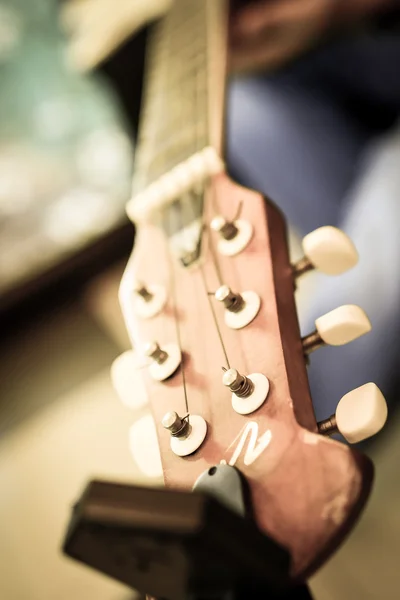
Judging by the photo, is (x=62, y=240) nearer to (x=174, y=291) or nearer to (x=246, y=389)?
(x=174, y=291)

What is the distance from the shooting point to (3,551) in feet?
3.40

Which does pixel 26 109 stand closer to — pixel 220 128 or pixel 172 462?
pixel 220 128

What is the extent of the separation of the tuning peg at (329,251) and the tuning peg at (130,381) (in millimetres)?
194

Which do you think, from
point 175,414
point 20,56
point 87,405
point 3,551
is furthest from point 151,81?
point 3,551

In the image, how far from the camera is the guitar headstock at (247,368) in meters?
0.35

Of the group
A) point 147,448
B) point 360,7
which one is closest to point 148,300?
point 147,448

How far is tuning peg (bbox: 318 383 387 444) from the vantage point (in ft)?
1.23

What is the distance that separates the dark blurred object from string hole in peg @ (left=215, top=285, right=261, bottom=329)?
117 centimetres

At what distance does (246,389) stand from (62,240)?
49.5 inches

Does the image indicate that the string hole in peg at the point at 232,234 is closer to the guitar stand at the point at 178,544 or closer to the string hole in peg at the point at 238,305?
the string hole in peg at the point at 238,305

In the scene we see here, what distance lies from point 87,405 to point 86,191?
679 millimetres

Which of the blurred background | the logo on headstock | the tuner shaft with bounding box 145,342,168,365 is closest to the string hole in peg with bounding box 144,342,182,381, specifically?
the tuner shaft with bounding box 145,342,168,365

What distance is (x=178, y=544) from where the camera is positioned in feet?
0.93

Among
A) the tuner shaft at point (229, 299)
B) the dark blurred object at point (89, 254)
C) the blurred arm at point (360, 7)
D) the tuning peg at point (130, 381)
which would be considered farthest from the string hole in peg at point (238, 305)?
the dark blurred object at point (89, 254)
